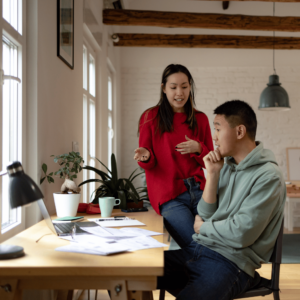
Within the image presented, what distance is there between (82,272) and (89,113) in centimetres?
306

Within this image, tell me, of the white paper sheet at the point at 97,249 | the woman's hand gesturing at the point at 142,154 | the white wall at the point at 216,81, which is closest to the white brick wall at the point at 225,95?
the white wall at the point at 216,81

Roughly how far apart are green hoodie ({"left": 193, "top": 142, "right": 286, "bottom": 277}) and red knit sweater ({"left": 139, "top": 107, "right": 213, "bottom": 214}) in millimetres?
373

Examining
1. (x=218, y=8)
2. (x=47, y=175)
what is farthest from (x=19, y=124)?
(x=218, y=8)

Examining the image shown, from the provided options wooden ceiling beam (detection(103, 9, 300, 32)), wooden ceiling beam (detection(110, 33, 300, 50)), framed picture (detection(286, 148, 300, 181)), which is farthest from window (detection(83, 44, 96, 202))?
framed picture (detection(286, 148, 300, 181))

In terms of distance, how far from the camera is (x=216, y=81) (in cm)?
612

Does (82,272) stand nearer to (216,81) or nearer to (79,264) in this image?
(79,264)

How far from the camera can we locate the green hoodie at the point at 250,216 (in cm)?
133

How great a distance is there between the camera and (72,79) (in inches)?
105

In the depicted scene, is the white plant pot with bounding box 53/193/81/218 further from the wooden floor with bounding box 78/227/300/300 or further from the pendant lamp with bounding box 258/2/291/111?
the pendant lamp with bounding box 258/2/291/111

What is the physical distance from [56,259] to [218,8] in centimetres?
632

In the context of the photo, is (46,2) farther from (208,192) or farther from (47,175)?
(208,192)

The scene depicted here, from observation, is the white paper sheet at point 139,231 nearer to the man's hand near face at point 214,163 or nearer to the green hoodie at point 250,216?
the green hoodie at point 250,216

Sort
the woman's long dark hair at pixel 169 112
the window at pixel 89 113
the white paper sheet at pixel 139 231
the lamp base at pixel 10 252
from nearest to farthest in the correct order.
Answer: the lamp base at pixel 10 252
the white paper sheet at pixel 139 231
the woman's long dark hair at pixel 169 112
the window at pixel 89 113

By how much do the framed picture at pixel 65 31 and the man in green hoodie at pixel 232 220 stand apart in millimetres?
1235
